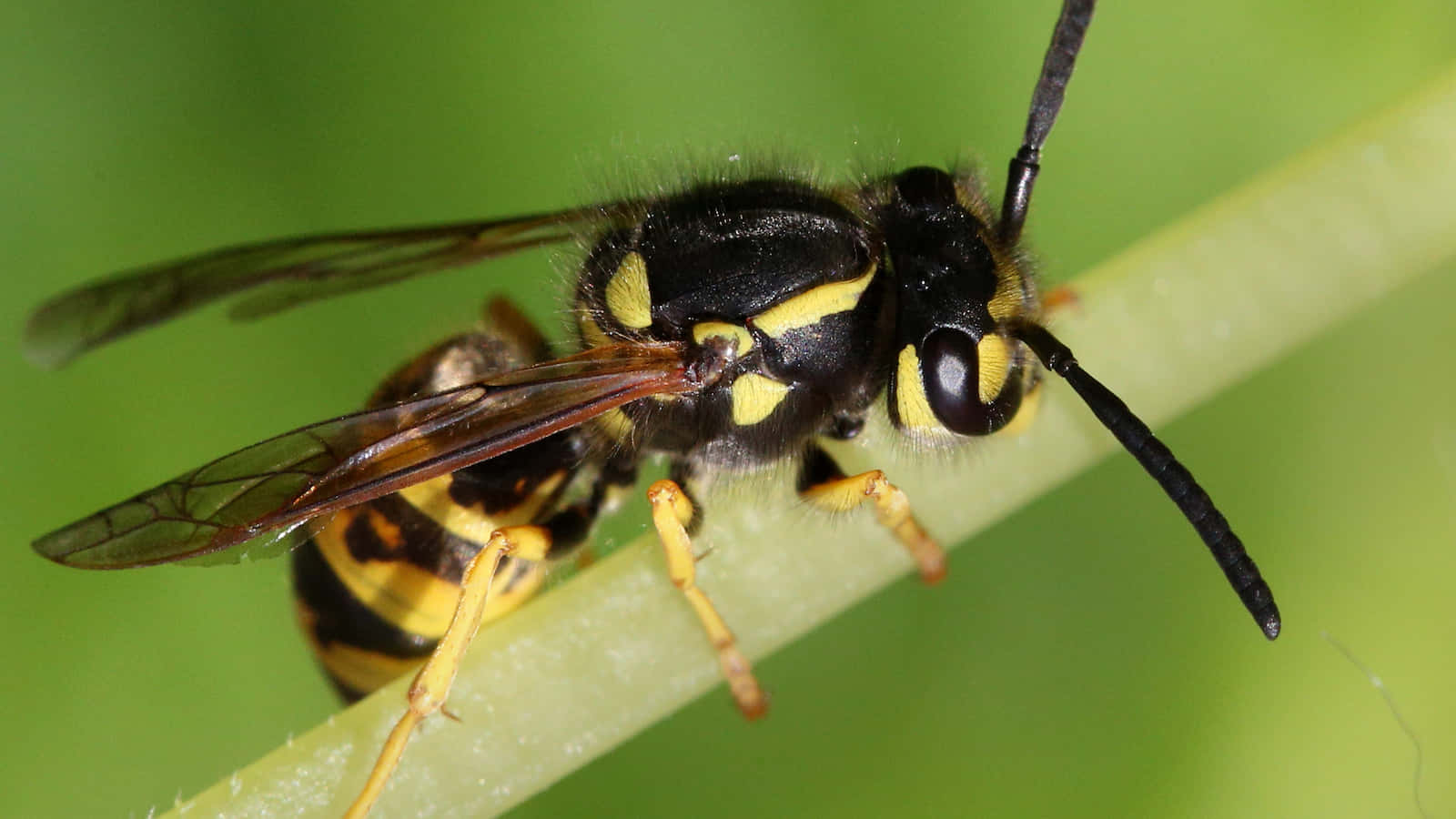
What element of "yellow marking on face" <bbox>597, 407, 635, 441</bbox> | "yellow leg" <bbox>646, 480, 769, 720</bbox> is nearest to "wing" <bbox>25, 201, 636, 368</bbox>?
"yellow marking on face" <bbox>597, 407, 635, 441</bbox>

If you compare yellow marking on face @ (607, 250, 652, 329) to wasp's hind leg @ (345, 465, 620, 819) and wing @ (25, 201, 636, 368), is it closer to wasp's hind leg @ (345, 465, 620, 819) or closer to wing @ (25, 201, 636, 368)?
wing @ (25, 201, 636, 368)

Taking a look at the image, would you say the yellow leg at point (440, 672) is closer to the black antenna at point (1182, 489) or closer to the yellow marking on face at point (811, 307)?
the yellow marking on face at point (811, 307)

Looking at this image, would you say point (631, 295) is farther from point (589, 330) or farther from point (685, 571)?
point (685, 571)

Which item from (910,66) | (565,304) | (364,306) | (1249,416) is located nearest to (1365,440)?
(1249,416)

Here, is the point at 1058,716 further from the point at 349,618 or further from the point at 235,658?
the point at 235,658

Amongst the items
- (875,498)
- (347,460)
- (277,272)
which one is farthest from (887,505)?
(277,272)
